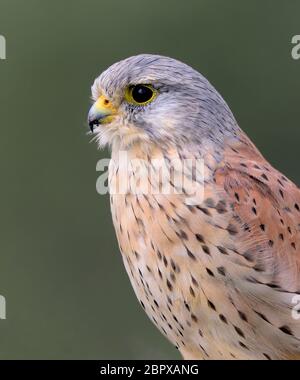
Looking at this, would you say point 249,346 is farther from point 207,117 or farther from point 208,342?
point 207,117

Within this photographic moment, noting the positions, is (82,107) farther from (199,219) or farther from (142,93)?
(199,219)

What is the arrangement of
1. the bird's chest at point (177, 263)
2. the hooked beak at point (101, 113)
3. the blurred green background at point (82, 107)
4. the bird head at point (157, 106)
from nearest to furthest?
the bird's chest at point (177, 263), the bird head at point (157, 106), the hooked beak at point (101, 113), the blurred green background at point (82, 107)

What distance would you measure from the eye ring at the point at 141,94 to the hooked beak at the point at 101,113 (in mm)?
101

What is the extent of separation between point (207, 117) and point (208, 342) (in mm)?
1032

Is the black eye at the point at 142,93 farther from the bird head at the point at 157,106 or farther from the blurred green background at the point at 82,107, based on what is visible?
the blurred green background at the point at 82,107

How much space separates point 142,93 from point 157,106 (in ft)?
0.33

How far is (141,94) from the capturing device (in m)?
4.76

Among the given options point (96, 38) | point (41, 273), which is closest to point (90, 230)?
point (41, 273)

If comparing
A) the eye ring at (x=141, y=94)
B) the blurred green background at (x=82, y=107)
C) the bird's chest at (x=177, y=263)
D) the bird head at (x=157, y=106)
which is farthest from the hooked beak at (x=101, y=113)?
the blurred green background at (x=82, y=107)

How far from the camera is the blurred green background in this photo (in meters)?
8.44

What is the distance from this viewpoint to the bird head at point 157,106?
468cm

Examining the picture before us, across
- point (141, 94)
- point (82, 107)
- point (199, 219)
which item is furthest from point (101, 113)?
point (82, 107)

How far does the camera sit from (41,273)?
27.7 feet
